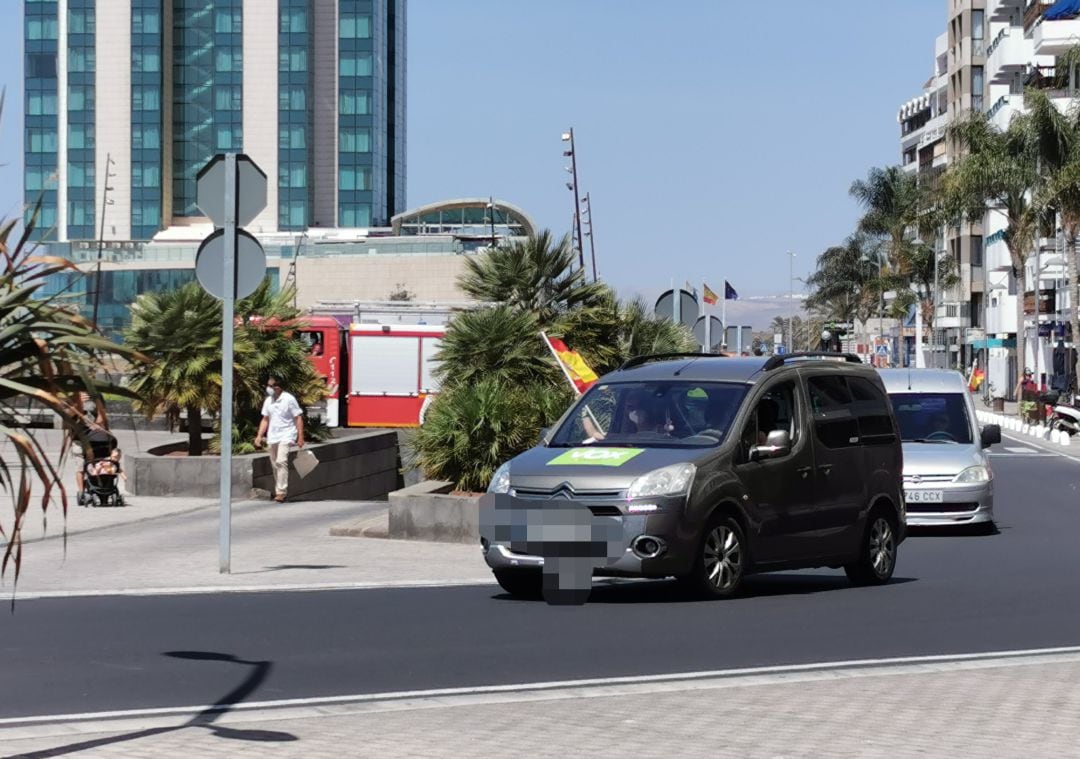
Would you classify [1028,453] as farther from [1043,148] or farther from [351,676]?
[351,676]

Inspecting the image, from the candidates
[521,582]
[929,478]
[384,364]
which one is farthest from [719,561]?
[384,364]

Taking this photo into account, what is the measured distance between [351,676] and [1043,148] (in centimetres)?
6950

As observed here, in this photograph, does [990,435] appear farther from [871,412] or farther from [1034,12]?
[1034,12]

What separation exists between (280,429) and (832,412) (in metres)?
12.2

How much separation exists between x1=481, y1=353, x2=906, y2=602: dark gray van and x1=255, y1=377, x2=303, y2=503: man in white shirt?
10767 mm

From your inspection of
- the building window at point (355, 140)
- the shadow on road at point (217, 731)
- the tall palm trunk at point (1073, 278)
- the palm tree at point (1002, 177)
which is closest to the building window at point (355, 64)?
the building window at point (355, 140)

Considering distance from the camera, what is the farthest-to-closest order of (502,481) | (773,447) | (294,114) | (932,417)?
(294,114) < (932,417) < (773,447) < (502,481)

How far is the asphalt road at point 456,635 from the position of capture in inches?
377

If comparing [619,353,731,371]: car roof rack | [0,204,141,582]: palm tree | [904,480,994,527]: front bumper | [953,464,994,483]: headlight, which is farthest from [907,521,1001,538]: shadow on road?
[0,204,141,582]: palm tree

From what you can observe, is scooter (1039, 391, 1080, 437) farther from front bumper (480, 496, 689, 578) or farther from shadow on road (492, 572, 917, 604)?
front bumper (480, 496, 689, 578)

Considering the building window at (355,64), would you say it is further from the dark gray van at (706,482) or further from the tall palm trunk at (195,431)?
the dark gray van at (706,482)

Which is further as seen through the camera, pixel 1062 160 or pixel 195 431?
pixel 1062 160

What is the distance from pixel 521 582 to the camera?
1380cm

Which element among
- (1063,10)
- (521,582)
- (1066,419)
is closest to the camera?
(521,582)
